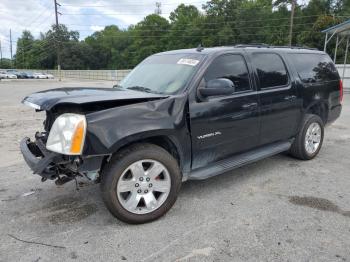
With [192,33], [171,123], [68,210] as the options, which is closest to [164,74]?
[171,123]

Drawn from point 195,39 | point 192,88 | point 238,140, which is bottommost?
point 238,140

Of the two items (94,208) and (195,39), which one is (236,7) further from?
(94,208)

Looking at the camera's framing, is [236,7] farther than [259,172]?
Yes

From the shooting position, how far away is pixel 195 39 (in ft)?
219

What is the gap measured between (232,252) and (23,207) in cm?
246

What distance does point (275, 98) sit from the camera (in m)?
4.60

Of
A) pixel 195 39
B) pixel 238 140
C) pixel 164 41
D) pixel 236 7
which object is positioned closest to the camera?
pixel 238 140

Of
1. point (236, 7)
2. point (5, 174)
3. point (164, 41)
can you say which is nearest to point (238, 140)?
point (5, 174)

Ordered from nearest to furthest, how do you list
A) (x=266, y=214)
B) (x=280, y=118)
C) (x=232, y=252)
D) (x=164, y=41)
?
(x=232, y=252) < (x=266, y=214) < (x=280, y=118) < (x=164, y=41)

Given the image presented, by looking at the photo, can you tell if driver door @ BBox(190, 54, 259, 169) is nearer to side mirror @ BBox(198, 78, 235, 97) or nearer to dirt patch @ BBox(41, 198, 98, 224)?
side mirror @ BBox(198, 78, 235, 97)

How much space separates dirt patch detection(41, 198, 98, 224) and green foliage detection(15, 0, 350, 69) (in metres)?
39.7

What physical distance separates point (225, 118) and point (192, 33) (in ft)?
217

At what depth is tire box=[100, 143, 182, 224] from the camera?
125 inches

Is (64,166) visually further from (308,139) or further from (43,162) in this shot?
(308,139)
